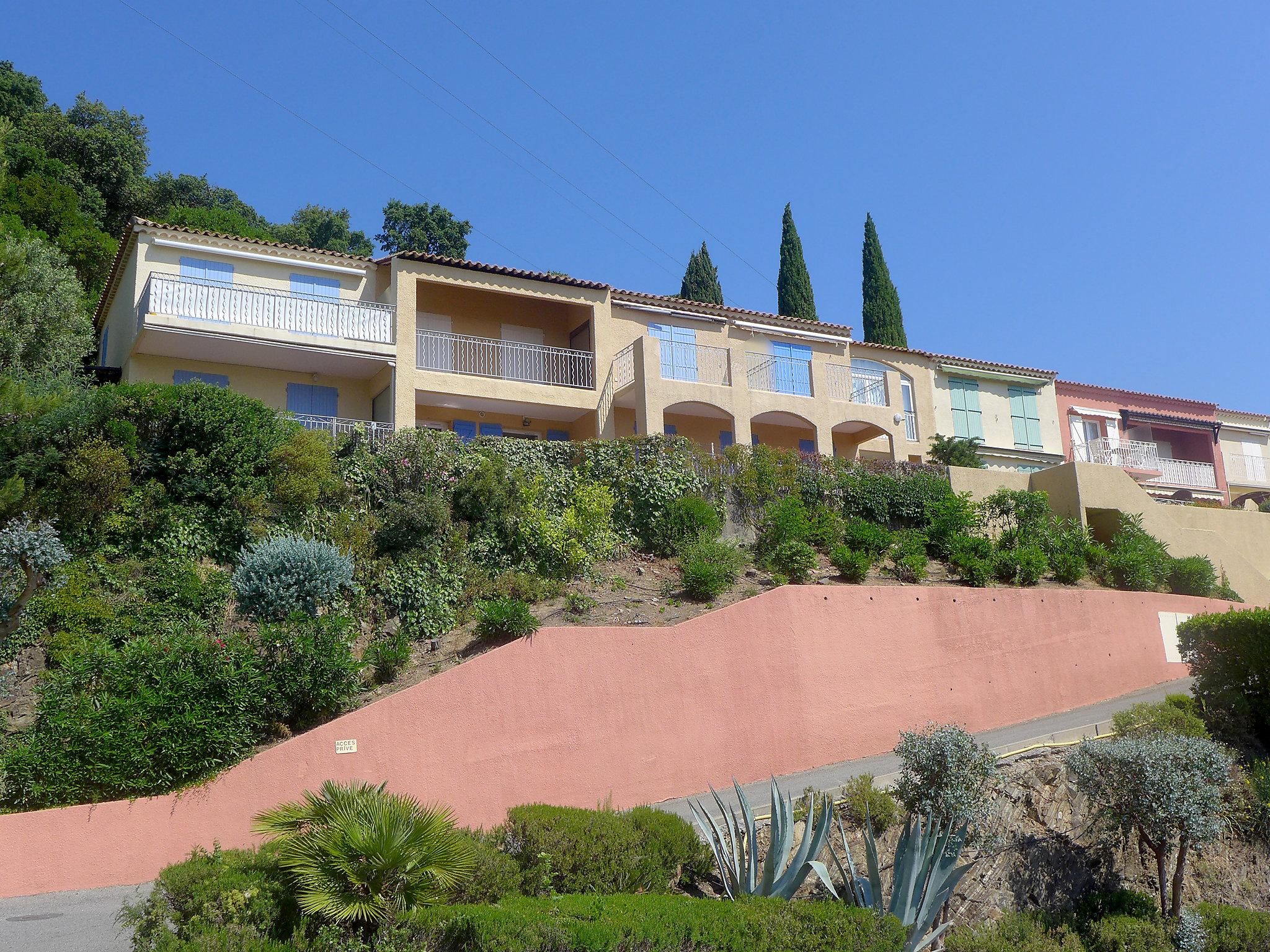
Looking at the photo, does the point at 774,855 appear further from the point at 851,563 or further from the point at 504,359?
the point at 504,359

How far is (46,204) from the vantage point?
28688 mm

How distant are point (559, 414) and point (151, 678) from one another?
1397 cm

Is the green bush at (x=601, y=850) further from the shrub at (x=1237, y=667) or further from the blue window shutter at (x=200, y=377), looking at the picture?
the blue window shutter at (x=200, y=377)

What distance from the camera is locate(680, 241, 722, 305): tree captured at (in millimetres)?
38500

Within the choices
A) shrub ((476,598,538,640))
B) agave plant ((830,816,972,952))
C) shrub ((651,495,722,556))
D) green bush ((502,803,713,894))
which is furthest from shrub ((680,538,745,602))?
agave plant ((830,816,972,952))

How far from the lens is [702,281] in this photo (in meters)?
38.8

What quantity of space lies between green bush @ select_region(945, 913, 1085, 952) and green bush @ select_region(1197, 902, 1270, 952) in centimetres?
143

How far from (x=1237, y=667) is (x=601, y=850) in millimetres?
10539

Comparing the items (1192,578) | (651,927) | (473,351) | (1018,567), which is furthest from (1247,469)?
(651,927)

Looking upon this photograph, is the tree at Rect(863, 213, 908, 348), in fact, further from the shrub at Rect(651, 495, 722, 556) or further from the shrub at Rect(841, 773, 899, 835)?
the shrub at Rect(841, 773, 899, 835)

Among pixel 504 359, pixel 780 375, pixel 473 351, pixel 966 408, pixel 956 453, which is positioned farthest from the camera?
pixel 966 408

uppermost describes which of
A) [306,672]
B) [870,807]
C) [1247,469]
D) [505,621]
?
[1247,469]

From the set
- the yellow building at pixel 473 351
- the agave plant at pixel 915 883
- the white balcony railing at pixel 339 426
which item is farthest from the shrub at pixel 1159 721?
the white balcony railing at pixel 339 426

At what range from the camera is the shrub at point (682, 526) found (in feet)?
62.0
